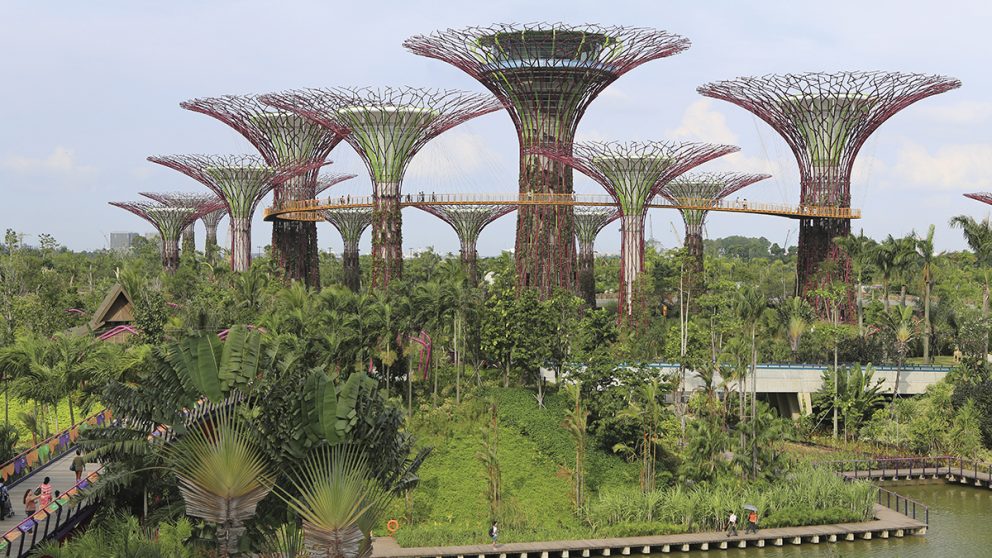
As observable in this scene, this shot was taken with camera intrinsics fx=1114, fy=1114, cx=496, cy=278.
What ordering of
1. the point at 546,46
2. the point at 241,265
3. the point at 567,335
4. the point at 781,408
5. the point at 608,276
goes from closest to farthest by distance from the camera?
→ the point at 567,335 → the point at 781,408 → the point at 546,46 → the point at 241,265 → the point at 608,276

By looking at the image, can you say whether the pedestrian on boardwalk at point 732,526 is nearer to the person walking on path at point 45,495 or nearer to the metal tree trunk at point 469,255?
the person walking on path at point 45,495

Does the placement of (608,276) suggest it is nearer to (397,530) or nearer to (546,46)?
(546,46)

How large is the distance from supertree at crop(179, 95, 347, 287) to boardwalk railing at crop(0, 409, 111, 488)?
134 ft

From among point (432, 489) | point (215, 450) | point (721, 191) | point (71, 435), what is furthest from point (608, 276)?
point (215, 450)

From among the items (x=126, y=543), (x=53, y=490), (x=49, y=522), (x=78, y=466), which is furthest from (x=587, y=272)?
(x=126, y=543)

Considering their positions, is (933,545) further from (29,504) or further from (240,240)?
(240,240)

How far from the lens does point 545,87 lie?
62.1m

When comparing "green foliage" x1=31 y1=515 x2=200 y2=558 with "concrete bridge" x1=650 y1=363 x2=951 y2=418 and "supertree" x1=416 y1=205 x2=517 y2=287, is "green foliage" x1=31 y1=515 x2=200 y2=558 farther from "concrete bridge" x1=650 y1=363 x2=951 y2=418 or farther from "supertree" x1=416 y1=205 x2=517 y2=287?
"supertree" x1=416 y1=205 x2=517 y2=287

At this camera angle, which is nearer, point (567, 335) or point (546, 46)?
point (567, 335)

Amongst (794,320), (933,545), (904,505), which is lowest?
(933,545)

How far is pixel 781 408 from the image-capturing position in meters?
56.1

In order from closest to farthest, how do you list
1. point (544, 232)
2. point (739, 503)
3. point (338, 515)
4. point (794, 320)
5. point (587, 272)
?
point (338, 515)
point (739, 503)
point (794, 320)
point (544, 232)
point (587, 272)

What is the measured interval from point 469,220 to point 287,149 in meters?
23.5

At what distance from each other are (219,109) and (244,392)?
51.9 m
